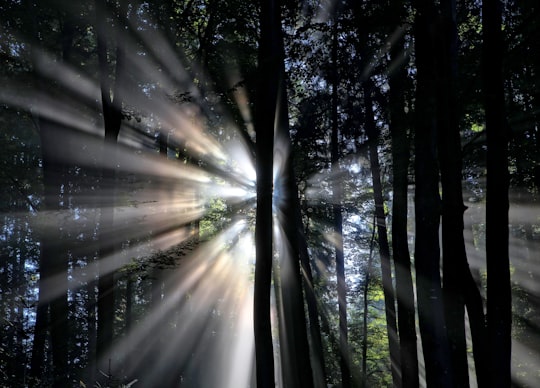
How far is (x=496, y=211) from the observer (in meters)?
6.52

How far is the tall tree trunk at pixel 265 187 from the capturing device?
619 centimetres

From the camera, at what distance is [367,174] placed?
16031 mm

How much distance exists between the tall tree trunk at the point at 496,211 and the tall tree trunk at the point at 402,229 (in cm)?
212

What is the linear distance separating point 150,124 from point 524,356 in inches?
653

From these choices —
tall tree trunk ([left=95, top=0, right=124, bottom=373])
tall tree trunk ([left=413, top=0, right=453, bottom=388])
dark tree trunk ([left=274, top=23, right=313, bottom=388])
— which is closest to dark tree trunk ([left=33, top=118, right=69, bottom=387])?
tall tree trunk ([left=95, top=0, right=124, bottom=373])

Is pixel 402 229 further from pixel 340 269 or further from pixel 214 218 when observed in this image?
pixel 214 218

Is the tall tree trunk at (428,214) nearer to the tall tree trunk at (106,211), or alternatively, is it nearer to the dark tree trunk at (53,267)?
the tall tree trunk at (106,211)

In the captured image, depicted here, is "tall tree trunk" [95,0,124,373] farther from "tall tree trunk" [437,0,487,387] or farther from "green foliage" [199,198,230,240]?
"tall tree trunk" [437,0,487,387]

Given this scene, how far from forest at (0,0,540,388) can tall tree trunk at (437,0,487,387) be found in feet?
0.12

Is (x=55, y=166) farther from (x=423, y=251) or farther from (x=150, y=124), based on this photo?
(x=423, y=251)

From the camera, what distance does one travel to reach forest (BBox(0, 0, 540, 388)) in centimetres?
682

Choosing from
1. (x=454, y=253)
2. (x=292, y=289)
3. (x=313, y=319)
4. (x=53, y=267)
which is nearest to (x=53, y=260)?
(x=53, y=267)

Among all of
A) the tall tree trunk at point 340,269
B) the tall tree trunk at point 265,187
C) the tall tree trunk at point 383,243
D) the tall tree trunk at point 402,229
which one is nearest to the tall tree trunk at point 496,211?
the tall tree trunk at point 402,229

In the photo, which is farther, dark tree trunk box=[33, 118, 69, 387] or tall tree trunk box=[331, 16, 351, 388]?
tall tree trunk box=[331, 16, 351, 388]
